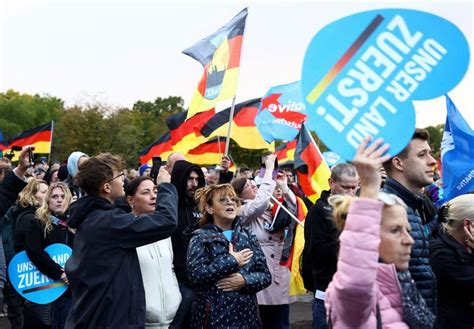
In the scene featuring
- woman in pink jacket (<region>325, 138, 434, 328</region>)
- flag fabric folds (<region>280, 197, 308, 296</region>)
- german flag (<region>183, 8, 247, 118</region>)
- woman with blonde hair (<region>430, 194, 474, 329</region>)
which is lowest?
flag fabric folds (<region>280, 197, 308, 296</region>)

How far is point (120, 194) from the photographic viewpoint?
16.1ft

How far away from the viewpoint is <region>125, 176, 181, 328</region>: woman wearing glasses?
498cm

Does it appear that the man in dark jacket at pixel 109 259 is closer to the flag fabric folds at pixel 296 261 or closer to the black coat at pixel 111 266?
the black coat at pixel 111 266

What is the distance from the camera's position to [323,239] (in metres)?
5.82

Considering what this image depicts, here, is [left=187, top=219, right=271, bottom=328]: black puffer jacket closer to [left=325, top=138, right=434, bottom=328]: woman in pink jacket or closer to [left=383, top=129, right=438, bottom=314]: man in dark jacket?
[left=383, top=129, right=438, bottom=314]: man in dark jacket

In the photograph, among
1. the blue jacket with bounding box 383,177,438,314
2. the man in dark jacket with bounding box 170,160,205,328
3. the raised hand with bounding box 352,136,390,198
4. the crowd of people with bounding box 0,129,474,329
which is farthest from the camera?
the man in dark jacket with bounding box 170,160,205,328

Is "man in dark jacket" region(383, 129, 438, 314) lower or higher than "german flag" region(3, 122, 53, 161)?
lower

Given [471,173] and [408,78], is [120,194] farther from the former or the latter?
[471,173]

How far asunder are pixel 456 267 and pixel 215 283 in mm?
1673

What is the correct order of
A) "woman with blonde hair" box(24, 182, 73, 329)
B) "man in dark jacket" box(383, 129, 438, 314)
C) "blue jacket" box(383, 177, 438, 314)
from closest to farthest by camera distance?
"blue jacket" box(383, 177, 438, 314)
"man in dark jacket" box(383, 129, 438, 314)
"woman with blonde hair" box(24, 182, 73, 329)

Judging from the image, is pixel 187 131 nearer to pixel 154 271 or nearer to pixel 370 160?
pixel 154 271

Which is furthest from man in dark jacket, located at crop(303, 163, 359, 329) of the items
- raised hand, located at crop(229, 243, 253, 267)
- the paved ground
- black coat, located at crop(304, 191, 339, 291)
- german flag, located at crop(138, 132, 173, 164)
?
german flag, located at crop(138, 132, 173, 164)

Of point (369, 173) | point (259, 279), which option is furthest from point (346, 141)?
point (259, 279)

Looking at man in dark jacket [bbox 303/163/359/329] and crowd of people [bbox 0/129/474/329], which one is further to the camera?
man in dark jacket [bbox 303/163/359/329]
